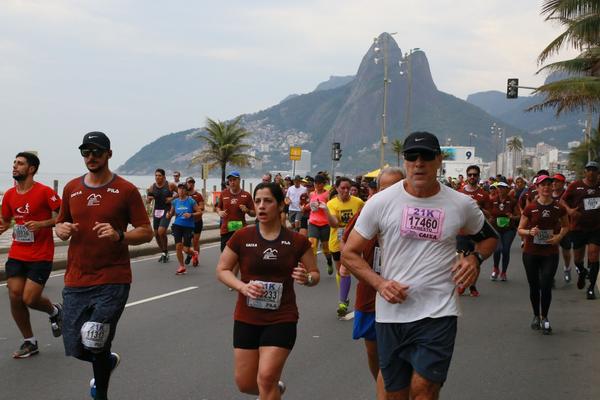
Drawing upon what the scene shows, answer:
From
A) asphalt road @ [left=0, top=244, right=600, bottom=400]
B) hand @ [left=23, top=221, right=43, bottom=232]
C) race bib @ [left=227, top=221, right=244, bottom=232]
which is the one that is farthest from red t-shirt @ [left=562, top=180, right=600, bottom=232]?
hand @ [left=23, top=221, right=43, bottom=232]

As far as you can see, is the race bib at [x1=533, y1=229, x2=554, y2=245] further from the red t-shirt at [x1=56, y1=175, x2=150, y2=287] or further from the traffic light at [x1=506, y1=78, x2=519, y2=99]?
the traffic light at [x1=506, y1=78, x2=519, y2=99]

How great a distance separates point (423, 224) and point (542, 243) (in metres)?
4.95

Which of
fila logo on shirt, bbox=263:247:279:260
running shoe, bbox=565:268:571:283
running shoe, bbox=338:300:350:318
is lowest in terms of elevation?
running shoe, bbox=565:268:571:283

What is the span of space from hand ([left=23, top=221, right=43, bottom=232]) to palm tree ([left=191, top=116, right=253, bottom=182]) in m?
46.9

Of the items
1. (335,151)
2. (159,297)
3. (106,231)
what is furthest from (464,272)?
(335,151)

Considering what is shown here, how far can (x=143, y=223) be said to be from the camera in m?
5.31

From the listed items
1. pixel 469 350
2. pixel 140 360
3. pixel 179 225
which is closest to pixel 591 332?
pixel 469 350

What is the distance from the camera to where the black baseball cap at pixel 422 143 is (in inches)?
152

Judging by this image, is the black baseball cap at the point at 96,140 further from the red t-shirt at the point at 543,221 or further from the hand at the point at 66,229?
the red t-shirt at the point at 543,221

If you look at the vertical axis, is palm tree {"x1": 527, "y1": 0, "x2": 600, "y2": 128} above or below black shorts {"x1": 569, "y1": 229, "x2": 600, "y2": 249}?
above

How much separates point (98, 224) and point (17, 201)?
7.94 feet

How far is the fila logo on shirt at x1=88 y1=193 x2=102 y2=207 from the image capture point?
200 inches

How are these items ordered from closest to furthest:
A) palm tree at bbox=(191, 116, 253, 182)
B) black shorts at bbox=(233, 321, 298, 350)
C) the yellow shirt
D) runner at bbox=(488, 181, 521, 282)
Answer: black shorts at bbox=(233, 321, 298, 350), the yellow shirt, runner at bbox=(488, 181, 521, 282), palm tree at bbox=(191, 116, 253, 182)

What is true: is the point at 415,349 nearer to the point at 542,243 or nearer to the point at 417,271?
the point at 417,271
